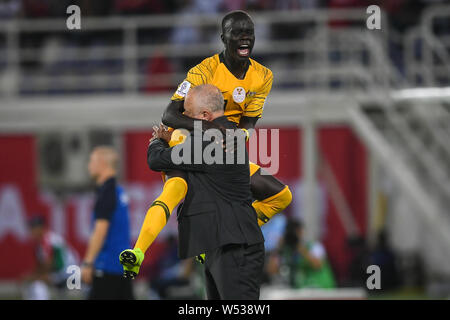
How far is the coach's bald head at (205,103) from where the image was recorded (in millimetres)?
7078

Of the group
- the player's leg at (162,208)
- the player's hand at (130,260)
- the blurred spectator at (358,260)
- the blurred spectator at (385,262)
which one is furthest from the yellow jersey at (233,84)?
the blurred spectator at (385,262)

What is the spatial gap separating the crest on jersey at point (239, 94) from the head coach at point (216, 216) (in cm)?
85

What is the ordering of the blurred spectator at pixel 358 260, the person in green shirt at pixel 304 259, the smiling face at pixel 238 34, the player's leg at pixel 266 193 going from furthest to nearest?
the blurred spectator at pixel 358 260 → the person in green shirt at pixel 304 259 → the player's leg at pixel 266 193 → the smiling face at pixel 238 34

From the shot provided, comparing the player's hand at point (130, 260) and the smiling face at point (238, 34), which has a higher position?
the smiling face at point (238, 34)

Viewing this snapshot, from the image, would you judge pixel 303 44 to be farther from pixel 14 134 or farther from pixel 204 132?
pixel 204 132

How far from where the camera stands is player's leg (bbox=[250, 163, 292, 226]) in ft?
26.7

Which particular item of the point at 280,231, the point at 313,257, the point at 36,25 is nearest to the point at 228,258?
the point at 313,257

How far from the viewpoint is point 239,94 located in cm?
802

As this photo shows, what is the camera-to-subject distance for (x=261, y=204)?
830cm

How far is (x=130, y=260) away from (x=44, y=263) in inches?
287

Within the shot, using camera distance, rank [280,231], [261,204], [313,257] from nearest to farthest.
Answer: [261,204] → [313,257] → [280,231]

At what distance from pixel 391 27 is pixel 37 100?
6413mm

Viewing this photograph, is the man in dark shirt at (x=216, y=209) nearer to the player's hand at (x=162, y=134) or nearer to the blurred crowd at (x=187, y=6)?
the player's hand at (x=162, y=134)

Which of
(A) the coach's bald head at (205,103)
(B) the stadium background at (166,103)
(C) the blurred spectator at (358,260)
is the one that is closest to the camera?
(A) the coach's bald head at (205,103)
